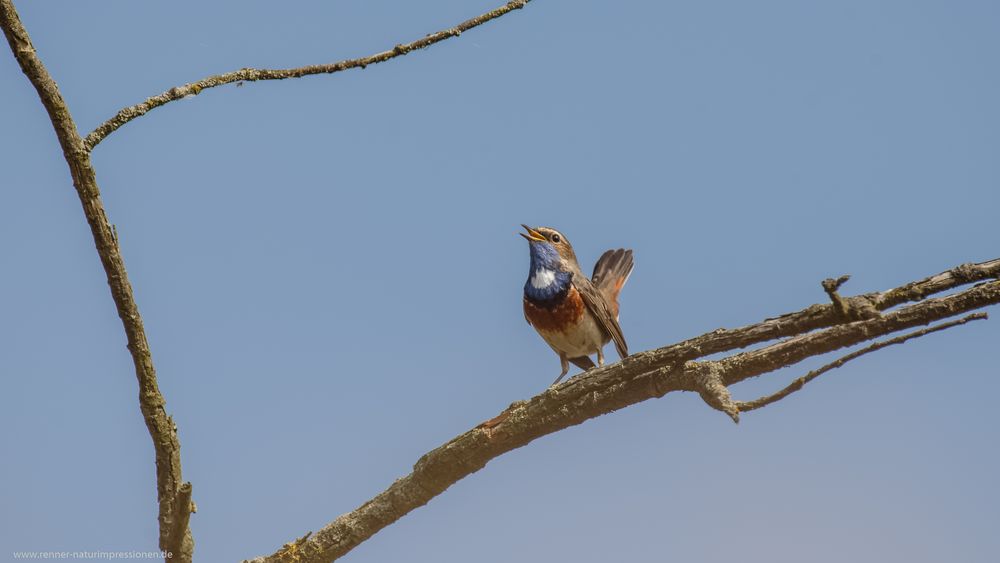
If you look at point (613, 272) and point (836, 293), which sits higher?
point (613, 272)

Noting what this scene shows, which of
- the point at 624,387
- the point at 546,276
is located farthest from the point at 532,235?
the point at 624,387

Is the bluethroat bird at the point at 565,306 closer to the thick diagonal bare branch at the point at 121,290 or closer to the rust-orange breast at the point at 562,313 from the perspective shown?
the rust-orange breast at the point at 562,313

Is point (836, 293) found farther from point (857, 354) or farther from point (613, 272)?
point (613, 272)

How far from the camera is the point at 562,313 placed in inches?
448

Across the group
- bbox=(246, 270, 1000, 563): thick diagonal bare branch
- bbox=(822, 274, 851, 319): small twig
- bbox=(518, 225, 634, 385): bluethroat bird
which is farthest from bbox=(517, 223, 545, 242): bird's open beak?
bbox=(822, 274, 851, 319): small twig

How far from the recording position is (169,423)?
17.6 feet

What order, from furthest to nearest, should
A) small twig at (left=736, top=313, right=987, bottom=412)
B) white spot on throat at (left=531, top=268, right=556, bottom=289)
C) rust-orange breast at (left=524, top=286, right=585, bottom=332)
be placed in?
white spot on throat at (left=531, top=268, right=556, bottom=289), rust-orange breast at (left=524, top=286, right=585, bottom=332), small twig at (left=736, top=313, right=987, bottom=412)

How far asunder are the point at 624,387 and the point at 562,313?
554 centimetres

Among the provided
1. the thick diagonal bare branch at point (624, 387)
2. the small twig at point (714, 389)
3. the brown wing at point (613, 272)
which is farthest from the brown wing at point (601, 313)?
the small twig at point (714, 389)

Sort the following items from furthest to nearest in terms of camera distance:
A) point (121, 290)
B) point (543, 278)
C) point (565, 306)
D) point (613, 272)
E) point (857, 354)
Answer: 1. point (613, 272)
2. point (543, 278)
3. point (565, 306)
4. point (121, 290)
5. point (857, 354)

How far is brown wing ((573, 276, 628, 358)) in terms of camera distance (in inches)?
450

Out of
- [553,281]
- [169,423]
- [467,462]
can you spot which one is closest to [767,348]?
[467,462]

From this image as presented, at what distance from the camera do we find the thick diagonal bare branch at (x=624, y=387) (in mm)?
4660

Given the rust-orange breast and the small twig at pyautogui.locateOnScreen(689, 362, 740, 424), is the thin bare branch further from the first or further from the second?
the rust-orange breast
